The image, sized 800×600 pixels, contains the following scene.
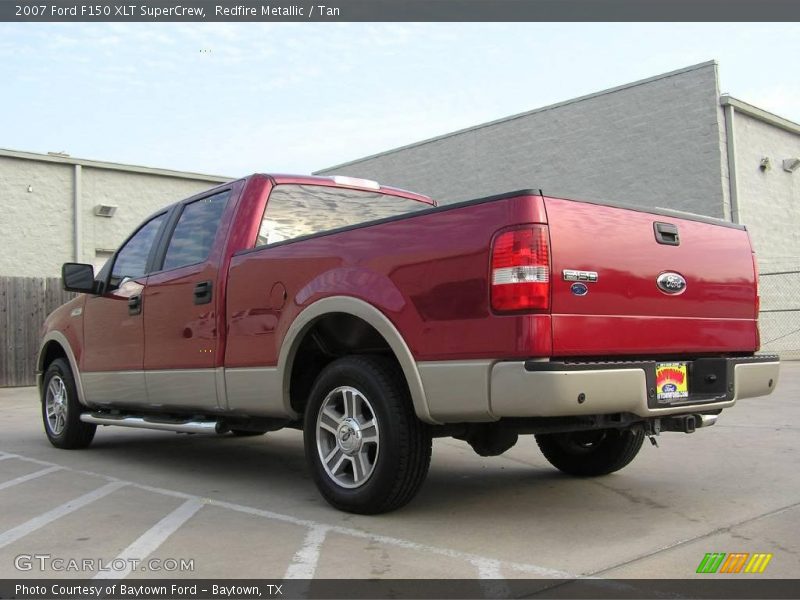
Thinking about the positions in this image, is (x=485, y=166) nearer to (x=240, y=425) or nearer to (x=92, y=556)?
(x=240, y=425)

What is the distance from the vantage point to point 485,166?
2286 cm

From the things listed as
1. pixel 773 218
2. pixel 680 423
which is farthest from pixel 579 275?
pixel 773 218

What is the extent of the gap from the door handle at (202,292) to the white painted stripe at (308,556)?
198 centimetres

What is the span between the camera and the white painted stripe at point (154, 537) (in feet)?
11.8

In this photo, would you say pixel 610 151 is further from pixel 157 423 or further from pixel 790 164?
pixel 157 423

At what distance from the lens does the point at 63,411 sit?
301 inches

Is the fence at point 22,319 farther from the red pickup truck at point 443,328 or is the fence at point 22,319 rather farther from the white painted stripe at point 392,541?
the white painted stripe at point 392,541

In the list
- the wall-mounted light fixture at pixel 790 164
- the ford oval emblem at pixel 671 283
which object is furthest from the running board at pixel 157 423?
the wall-mounted light fixture at pixel 790 164

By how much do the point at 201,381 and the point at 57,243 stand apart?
15279mm

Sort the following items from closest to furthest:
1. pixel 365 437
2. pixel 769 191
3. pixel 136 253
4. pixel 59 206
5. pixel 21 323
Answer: pixel 365 437, pixel 136 253, pixel 21 323, pixel 59 206, pixel 769 191

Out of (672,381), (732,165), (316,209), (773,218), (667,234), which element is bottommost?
(672,381)

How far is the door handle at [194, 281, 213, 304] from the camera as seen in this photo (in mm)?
5590

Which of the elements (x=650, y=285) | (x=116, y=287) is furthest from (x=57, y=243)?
(x=650, y=285)

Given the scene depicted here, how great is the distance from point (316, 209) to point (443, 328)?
7.51 feet
